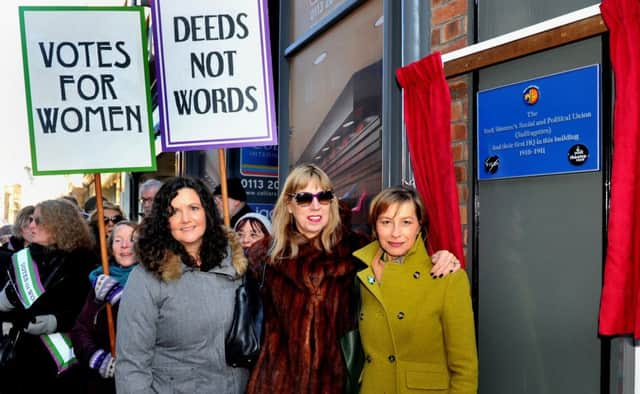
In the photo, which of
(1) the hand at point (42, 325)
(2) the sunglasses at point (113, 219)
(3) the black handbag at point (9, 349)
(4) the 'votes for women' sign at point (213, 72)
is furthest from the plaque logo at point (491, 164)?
(2) the sunglasses at point (113, 219)

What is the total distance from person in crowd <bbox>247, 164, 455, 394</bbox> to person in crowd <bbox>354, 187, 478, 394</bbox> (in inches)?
4.9

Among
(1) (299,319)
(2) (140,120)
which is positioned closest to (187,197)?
(1) (299,319)

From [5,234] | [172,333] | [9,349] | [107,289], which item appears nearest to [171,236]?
[172,333]

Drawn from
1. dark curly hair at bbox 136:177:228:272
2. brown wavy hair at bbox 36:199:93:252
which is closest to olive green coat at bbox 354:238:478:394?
dark curly hair at bbox 136:177:228:272

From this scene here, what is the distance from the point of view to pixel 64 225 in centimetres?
439

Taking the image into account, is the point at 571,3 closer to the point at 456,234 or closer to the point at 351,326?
the point at 456,234

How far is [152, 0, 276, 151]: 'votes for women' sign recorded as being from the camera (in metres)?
3.85

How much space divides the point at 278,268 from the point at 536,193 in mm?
1227

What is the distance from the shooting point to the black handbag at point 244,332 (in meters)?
2.78

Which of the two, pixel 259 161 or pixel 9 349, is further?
pixel 259 161

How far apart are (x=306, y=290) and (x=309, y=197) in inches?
17.3

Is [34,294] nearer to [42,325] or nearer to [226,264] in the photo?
[42,325]

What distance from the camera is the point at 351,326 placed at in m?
2.87

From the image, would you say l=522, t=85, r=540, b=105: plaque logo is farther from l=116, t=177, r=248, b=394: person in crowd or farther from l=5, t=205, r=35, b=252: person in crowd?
l=5, t=205, r=35, b=252: person in crowd
